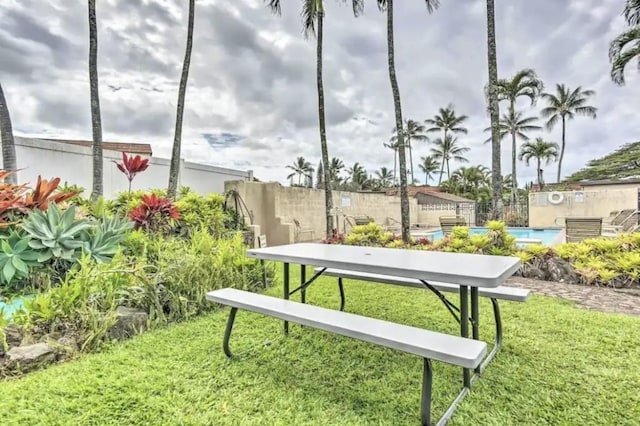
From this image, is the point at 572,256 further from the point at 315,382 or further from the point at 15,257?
the point at 15,257

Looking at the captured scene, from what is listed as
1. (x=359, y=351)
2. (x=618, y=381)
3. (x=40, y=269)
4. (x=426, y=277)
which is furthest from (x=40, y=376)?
(x=618, y=381)

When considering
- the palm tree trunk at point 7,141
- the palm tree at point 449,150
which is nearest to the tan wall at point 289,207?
the palm tree trunk at point 7,141

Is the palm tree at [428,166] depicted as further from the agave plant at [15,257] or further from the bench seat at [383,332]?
the agave plant at [15,257]

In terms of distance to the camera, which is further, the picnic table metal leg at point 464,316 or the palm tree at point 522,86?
the palm tree at point 522,86

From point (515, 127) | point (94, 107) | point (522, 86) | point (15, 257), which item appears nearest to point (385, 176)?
point (515, 127)

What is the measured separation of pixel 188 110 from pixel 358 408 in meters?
9.54

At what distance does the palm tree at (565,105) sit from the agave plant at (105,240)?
1194 inches

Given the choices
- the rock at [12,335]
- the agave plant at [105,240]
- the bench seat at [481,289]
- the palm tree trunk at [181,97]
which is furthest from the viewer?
the palm tree trunk at [181,97]

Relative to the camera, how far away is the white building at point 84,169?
6309mm

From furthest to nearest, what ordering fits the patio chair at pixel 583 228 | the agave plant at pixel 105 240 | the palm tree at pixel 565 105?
the palm tree at pixel 565 105 → the patio chair at pixel 583 228 → the agave plant at pixel 105 240

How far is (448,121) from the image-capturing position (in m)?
31.0

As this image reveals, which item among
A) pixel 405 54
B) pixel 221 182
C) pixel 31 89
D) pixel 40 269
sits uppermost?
pixel 405 54

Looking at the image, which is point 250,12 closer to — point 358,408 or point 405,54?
point 405,54

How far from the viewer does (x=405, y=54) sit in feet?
36.6
